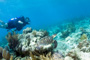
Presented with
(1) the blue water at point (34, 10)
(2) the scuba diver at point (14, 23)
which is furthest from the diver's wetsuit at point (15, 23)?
(1) the blue water at point (34, 10)

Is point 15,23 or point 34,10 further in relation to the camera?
point 34,10

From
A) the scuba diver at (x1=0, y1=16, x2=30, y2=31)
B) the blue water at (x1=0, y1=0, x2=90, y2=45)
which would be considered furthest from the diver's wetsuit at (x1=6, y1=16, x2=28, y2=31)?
the blue water at (x1=0, y1=0, x2=90, y2=45)

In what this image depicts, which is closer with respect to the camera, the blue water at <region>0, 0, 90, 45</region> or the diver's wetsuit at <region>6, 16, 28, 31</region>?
the diver's wetsuit at <region>6, 16, 28, 31</region>

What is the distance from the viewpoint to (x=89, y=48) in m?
3.77

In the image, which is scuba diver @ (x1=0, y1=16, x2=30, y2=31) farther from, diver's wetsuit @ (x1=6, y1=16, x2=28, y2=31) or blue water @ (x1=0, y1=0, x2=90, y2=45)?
blue water @ (x1=0, y1=0, x2=90, y2=45)

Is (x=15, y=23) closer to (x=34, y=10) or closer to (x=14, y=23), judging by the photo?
(x=14, y=23)

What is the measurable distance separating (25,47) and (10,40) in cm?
129

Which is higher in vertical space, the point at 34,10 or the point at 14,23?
the point at 34,10

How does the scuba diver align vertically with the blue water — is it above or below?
below

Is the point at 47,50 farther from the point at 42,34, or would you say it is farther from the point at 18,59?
the point at 42,34

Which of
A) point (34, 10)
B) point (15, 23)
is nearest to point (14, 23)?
point (15, 23)

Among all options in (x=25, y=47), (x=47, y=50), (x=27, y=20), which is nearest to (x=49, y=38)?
(x=47, y=50)

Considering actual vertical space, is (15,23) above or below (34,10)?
below

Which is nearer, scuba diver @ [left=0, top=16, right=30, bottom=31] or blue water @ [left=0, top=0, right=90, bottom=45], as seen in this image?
scuba diver @ [left=0, top=16, right=30, bottom=31]
